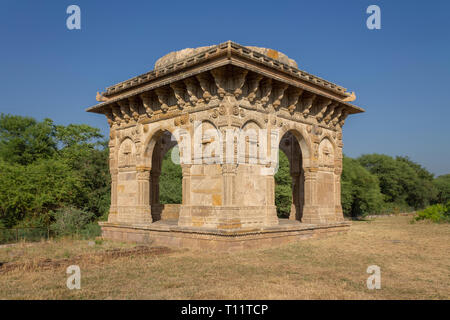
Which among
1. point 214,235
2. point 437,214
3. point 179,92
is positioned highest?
point 179,92

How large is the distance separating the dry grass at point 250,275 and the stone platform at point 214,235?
1.38 feet

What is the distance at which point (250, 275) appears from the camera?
7.70m

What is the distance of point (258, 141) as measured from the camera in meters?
12.3

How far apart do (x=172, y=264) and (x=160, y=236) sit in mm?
3734

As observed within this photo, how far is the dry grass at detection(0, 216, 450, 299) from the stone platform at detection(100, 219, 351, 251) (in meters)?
0.42

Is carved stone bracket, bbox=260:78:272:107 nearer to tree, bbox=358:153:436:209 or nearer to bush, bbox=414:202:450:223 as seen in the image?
bush, bbox=414:202:450:223

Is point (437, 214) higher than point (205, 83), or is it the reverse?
point (205, 83)

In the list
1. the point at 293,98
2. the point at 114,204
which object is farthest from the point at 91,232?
the point at 293,98

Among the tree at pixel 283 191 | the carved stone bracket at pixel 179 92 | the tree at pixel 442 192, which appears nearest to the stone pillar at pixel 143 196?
the carved stone bracket at pixel 179 92

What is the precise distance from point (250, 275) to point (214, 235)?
10.5 ft

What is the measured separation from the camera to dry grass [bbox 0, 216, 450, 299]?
6.23m

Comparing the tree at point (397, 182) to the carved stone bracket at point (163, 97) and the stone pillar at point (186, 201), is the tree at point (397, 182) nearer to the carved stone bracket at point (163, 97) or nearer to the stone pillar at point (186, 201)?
the carved stone bracket at point (163, 97)

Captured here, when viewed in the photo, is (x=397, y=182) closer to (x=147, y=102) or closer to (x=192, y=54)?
(x=192, y=54)

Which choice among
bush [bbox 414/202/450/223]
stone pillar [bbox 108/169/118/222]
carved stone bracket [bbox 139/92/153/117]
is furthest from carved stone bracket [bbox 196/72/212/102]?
bush [bbox 414/202/450/223]
